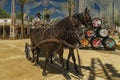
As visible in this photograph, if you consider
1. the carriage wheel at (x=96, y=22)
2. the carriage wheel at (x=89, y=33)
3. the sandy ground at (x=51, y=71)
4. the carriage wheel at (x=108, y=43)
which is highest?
the carriage wheel at (x=96, y=22)

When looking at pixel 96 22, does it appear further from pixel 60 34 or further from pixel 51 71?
pixel 60 34

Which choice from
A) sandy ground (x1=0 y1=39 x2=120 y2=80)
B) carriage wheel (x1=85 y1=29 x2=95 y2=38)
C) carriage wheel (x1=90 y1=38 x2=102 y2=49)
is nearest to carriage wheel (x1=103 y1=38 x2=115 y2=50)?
carriage wheel (x1=90 y1=38 x2=102 y2=49)

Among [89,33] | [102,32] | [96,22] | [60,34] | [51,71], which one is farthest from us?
[89,33]

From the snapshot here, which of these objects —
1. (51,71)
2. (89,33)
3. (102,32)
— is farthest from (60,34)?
(102,32)

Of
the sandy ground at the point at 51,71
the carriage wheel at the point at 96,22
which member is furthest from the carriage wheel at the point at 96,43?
the sandy ground at the point at 51,71

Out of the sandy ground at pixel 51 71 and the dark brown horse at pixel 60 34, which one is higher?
the dark brown horse at pixel 60 34

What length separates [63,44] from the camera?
1008 cm

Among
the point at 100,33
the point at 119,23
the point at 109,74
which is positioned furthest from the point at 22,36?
the point at 119,23

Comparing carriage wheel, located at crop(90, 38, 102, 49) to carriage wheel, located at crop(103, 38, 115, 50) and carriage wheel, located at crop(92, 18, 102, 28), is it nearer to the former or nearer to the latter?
carriage wheel, located at crop(103, 38, 115, 50)

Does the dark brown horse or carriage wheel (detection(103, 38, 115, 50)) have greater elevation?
the dark brown horse

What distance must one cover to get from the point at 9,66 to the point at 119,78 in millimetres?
5439

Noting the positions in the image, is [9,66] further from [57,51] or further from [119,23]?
[119,23]

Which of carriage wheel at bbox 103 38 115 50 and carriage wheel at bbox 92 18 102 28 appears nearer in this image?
carriage wheel at bbox 92 18 102 28

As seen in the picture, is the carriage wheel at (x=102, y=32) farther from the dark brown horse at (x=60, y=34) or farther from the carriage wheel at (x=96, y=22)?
the dark brown horse at (x=60, y=34)
